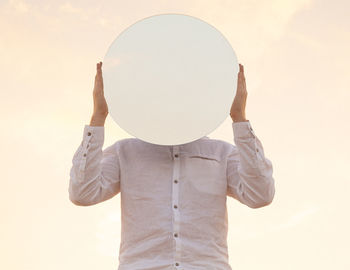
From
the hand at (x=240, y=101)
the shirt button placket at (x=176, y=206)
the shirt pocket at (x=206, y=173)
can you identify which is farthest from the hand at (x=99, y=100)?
the hand at (x=240, y=101)

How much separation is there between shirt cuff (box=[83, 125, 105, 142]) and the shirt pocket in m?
0.59

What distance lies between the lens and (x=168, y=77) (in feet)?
10.1

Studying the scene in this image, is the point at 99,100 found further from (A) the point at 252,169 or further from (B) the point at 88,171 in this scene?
(A) the point at 252,169

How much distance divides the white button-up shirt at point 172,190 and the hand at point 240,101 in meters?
0.05

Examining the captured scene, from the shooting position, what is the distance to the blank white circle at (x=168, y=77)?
309 centimetres

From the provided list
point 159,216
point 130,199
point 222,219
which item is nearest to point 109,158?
point 130,199

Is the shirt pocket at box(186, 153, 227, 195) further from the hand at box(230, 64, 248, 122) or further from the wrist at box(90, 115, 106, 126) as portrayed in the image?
the wrist at box(90, 115, 106, 126)

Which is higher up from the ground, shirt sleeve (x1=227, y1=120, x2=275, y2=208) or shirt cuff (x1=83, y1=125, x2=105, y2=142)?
shirt cuff (x1=83, y1=125, x2=105, y2=142)

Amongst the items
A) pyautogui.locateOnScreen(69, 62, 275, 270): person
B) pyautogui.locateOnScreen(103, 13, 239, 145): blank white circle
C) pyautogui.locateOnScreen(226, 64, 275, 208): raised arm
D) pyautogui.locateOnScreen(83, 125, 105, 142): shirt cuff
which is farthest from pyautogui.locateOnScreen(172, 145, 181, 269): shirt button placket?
pyautogui.locateOnScreen(83, 125, 105, 142): shirt cuff

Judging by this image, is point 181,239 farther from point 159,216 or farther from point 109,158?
point 109,158

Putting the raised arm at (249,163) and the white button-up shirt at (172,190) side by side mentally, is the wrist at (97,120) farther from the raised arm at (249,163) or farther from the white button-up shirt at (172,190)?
the raised arm at (249,163)

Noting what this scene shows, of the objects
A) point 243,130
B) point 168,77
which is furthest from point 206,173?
point 168,77

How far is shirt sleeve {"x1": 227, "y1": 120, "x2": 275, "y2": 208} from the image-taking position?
310cm

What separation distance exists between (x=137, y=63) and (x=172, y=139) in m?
0.51
